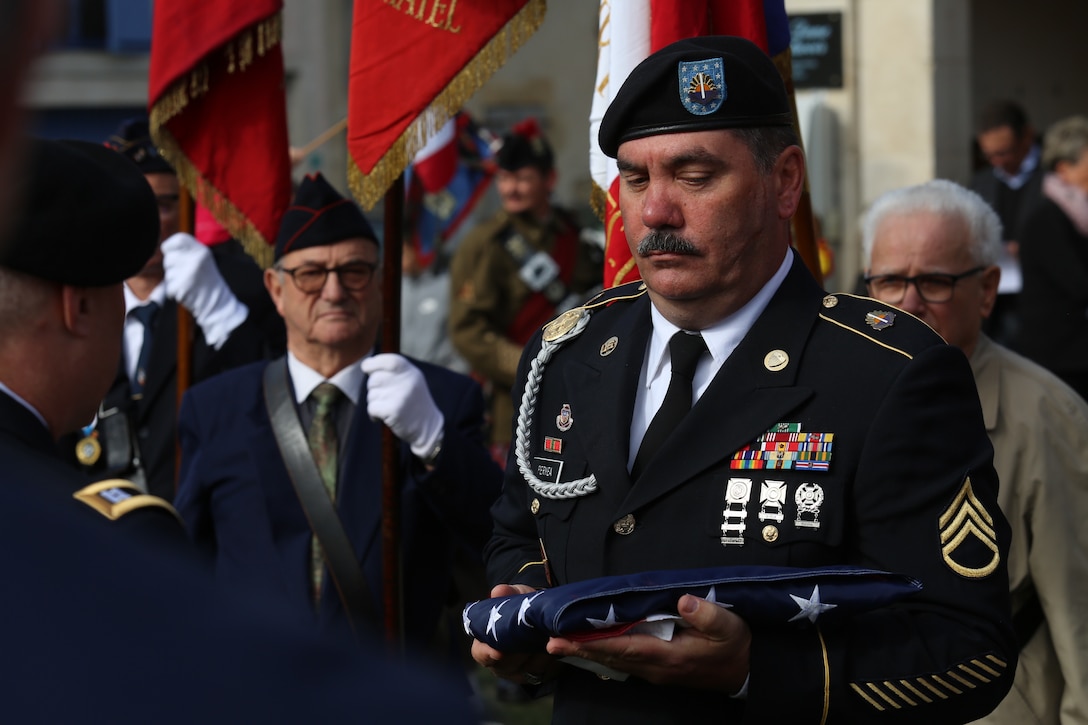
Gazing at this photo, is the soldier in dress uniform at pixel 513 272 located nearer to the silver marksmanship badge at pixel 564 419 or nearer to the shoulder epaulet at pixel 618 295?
the shoulder epaulet at pixel 618 295

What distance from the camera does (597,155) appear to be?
3512 millimetres

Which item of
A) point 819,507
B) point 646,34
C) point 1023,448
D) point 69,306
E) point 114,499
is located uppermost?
point 646,34

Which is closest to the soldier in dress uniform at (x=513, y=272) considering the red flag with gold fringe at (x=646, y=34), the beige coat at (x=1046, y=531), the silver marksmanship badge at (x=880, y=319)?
the red flag with gold fringe at (x=646, y=34)

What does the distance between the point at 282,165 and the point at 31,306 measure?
2833mm

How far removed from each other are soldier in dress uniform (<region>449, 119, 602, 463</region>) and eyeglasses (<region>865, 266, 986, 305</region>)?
4.54 meters

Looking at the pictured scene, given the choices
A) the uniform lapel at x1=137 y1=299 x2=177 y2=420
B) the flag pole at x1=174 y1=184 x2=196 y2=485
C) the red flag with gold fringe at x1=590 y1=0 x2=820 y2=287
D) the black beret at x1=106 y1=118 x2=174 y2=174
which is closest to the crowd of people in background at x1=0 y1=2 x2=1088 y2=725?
the red flag with gold fringe at x1=590 y1=0 x2=820 y2=287

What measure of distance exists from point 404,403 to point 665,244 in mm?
1341

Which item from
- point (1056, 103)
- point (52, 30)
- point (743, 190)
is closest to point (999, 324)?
point (1056, 103)

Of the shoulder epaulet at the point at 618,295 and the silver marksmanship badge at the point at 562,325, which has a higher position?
the shoulder epaulet at the point at 618,295

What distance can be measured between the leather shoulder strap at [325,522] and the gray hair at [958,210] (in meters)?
1.57

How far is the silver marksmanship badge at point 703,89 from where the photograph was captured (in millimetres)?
2469

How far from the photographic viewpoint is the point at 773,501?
91.7 inches

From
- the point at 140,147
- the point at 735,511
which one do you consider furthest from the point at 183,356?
the point at 735,511

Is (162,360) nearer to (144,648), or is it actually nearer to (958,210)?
(958,210)
